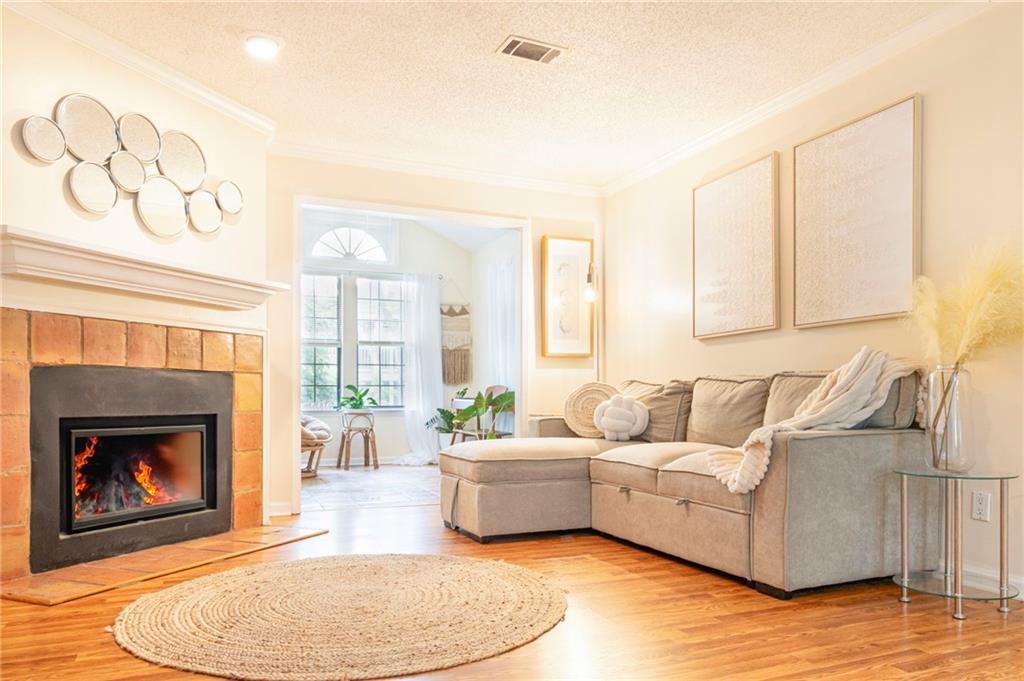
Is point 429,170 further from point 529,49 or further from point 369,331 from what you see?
point 369,331

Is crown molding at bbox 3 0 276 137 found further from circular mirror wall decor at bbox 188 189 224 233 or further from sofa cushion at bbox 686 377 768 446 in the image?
sofa cushion at bbox 686 377 768 446

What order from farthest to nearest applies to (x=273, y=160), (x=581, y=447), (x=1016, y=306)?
(x=273, y=160)
(x=581, y=447)
(x=1016, y=306)

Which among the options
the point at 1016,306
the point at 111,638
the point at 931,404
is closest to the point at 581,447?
the point at 931,404

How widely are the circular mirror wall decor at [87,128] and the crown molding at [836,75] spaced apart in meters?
3.33

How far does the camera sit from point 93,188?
3.47 metres

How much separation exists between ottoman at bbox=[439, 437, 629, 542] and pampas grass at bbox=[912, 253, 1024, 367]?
5.85ft

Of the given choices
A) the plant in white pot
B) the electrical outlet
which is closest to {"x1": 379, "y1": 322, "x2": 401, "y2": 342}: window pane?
the plant in white pot

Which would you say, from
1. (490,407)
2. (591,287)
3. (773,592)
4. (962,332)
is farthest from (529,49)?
(490,407)

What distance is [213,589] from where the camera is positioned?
296 cm

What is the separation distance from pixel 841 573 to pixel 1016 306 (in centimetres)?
119

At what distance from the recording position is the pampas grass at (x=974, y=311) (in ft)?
9.13

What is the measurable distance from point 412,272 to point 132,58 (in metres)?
5.19

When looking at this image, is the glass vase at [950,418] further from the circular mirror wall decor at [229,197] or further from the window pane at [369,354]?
the window pane at [369,354]

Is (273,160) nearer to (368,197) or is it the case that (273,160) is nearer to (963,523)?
(368,197)
